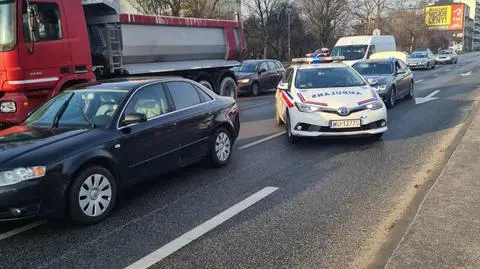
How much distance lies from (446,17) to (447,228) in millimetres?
122949

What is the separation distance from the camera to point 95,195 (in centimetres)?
517

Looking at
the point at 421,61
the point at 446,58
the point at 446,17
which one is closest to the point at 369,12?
the point at 446,58

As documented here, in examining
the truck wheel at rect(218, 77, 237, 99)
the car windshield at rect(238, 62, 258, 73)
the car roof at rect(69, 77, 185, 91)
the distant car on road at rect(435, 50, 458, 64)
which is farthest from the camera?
the distant car on road at rect(435, 50, 458, 64)

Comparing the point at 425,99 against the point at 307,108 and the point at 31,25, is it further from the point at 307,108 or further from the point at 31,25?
the point at 31,25

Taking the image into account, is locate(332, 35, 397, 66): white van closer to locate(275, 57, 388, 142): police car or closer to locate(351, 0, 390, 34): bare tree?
locate(275, 57, 388, 142): police car

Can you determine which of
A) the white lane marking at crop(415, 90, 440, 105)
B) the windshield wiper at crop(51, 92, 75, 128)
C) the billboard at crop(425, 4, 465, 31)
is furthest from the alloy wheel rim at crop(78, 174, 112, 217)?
the billboard at crop(425, 4, 465, 31)

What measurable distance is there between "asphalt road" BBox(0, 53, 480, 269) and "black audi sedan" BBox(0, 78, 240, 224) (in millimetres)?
320

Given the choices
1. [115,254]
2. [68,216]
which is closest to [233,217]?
[115,254]

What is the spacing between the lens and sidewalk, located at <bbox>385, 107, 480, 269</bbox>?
12.8 feet

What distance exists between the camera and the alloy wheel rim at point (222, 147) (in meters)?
7.41

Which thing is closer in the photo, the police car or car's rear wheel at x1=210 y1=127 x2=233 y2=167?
car's rear wheel at x1=210 y1=127 x2=233 y2=167

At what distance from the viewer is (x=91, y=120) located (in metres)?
5.69

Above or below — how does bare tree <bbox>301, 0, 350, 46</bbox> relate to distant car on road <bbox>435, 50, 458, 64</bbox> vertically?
above

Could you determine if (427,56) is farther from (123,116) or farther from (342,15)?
(123,116)
